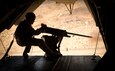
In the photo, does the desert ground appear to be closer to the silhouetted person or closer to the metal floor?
the metal floor

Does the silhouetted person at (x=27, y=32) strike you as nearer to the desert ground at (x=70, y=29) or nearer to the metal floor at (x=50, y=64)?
the metal floor at (x=50, y=64)

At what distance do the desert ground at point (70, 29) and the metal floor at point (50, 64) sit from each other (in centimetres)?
385

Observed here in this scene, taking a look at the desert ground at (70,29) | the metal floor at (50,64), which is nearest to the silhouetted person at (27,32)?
the metal floor at (50,64)

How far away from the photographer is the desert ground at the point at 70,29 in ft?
37.3

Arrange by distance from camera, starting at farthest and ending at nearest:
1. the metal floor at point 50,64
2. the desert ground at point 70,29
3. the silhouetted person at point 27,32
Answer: the desert ground at point 70,29
the silhouetted person at point 27,32
the metal floor at point 50,64

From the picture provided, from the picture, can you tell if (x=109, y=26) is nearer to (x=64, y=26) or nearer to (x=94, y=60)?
(x=94, y=60)

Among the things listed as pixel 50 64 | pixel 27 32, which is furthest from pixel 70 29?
pixel 27 32

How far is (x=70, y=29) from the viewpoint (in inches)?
550

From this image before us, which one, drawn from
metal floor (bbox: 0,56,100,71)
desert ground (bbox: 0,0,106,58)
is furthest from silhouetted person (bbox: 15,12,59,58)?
desert ground (bbox: 0,0,106,58)

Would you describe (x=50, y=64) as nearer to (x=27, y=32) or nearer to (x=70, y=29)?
(x=27, y=32)

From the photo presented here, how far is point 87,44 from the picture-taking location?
1184 cm

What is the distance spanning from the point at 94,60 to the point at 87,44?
5376 millimetres

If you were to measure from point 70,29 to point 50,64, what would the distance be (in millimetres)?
8025

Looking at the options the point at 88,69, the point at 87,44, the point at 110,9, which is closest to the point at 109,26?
the point at 110,9
